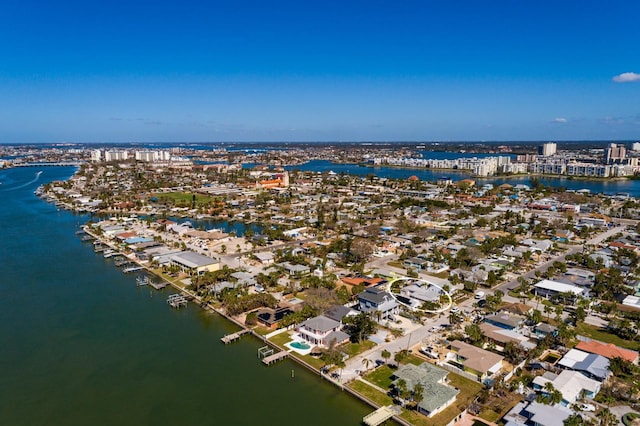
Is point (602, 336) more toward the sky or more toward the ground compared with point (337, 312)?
more toward the ground

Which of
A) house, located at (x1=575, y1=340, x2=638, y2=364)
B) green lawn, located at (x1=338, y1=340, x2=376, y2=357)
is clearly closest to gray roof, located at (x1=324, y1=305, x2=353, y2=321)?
green lawn, located at (x1=338, y1=340, x2=376, y2=357)

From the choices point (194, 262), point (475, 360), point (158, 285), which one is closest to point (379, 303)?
point (475, 360)

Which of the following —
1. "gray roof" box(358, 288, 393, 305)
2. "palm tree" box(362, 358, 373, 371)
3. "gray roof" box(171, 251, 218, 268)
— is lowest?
→ "palm tree" box(362, 358, 373, 371)

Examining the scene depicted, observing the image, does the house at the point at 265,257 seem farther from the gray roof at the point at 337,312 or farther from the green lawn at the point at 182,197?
the green lawn at the point at 182,197

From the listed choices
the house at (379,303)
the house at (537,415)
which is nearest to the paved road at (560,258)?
the house at (379,303)

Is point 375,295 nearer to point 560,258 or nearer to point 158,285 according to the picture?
point 158,285

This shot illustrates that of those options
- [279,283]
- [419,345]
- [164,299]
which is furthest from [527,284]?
[164,299]

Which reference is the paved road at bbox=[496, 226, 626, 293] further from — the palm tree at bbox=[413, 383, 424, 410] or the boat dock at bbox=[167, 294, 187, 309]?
the boat dock at bbox=[167, 294, 187, 309]
